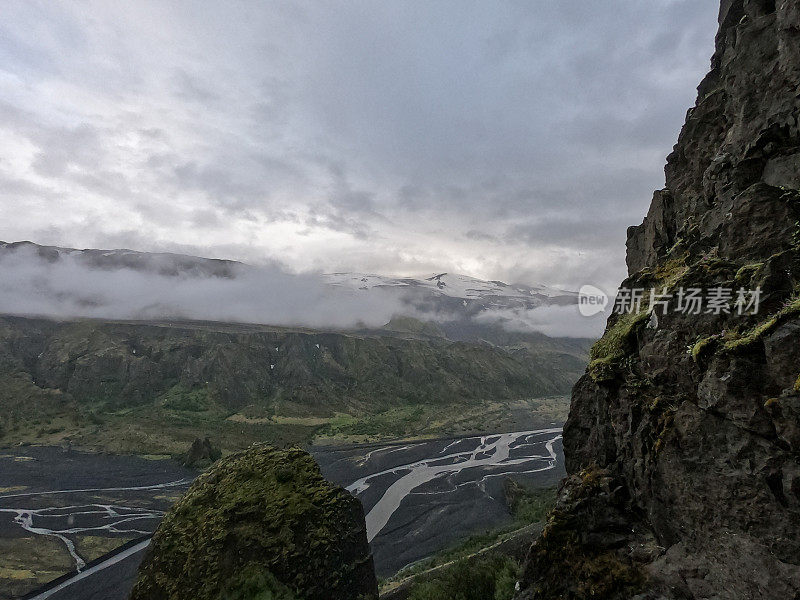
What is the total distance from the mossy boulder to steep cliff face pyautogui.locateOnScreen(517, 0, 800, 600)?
8810 mm

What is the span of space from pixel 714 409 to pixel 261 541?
15727 millimetres

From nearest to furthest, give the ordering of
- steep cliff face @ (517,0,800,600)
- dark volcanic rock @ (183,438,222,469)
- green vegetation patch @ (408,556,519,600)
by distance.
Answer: steep cliff face @ (517,0,800,600) → green vegetation patch @ (408,556,519,600) → dark volcanic rock @ (183,438,222,469)

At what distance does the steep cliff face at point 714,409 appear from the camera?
750 cm

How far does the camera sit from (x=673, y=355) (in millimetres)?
10500

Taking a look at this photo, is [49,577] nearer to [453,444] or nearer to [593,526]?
[593,526]

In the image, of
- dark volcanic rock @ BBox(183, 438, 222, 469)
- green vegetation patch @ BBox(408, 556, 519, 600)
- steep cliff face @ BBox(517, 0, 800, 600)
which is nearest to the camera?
steep cliff face @ BBox(517, 0, 800, 600)

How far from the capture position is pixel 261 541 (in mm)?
15797

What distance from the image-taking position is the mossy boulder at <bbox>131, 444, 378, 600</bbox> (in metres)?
14.9

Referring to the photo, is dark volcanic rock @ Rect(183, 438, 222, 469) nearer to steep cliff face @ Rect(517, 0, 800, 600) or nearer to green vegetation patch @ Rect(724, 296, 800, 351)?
steep cliff face @ Rect(517, 0, 800, 600)

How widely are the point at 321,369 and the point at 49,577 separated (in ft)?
434

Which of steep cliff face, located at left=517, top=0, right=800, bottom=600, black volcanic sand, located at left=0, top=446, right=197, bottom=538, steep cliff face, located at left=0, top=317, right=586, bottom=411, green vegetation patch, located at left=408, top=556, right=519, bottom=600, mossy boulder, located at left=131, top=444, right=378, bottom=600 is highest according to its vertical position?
steep cliff face, located at left=517, top=0, right=800, bottom=600

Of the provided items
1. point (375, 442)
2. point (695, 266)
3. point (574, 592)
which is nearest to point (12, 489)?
point (375, 442)

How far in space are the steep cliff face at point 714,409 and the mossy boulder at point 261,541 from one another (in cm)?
881

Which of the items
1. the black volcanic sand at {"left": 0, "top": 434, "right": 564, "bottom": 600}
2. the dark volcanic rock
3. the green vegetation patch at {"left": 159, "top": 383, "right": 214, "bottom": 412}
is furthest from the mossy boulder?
the green vegetation patch at {"left": 159, "top": 383, "right": 214, "bottom": 412}
